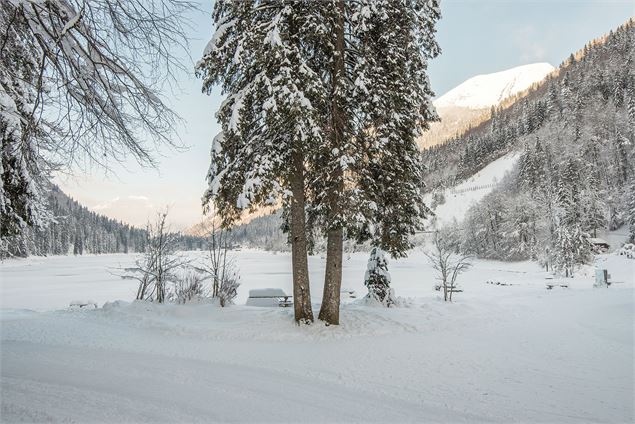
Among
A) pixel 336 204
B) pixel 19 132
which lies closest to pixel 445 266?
pixel 336 204

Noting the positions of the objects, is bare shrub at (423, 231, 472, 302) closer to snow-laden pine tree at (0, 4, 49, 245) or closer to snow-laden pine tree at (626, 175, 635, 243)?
snow-laden pine tree at (0, 4, 49, 245)

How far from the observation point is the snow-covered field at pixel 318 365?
12.3ft

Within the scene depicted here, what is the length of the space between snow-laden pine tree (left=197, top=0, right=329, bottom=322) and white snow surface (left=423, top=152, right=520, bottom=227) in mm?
66106

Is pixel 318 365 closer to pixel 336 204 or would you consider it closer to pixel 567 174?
pixel 336 204

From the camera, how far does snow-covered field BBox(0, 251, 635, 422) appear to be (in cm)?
376

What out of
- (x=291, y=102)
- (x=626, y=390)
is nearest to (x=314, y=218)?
(x=291, y=102)

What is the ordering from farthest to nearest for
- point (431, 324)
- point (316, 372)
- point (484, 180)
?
point (484, 180)
point (431, 324)
point (316, 372)

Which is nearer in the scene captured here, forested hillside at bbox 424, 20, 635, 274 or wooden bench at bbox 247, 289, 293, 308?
wooden bench at bbox 247, 289, 293, 308

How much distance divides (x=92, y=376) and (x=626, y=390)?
23.3ft

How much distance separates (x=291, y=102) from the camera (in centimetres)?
754

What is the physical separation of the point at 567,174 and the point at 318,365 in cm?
5188

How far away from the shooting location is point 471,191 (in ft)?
267

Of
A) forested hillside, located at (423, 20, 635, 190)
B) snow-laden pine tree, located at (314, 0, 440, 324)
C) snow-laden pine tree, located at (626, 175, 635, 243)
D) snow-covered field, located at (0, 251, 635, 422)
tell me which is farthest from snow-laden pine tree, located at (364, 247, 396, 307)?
forested hillside, located at (423, 20, 635, 190)

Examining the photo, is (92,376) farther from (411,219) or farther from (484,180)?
(484,180)
